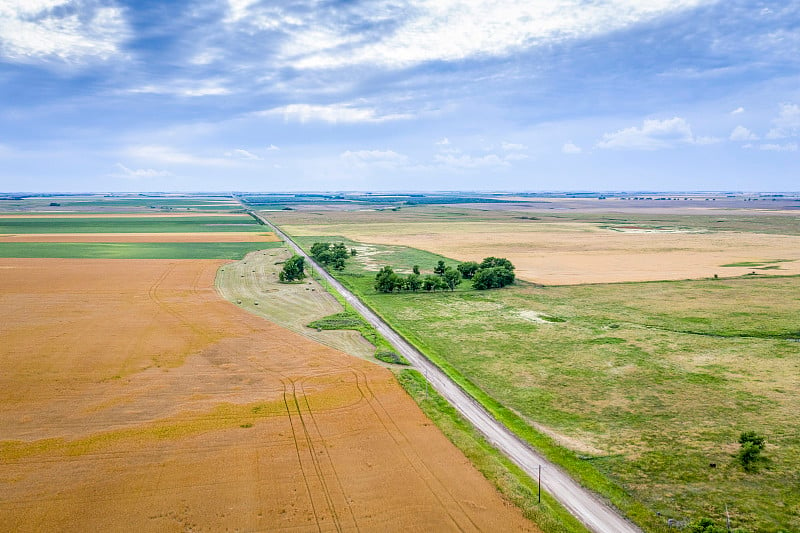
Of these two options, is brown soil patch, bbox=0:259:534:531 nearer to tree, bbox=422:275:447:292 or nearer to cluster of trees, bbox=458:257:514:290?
tree, bbox=422:275:447:292

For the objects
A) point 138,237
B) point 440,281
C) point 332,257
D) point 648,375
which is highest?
point 138,237

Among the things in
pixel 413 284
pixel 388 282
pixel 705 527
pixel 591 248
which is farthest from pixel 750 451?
pixel 591 248

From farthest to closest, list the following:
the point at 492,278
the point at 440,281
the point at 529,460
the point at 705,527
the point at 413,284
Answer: the point at 440,281 → the point at 492,278 → the point at 413,284 → the point at 529,460 → the point at 705,527

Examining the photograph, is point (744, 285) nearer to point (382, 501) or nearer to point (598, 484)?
point (598, 484)

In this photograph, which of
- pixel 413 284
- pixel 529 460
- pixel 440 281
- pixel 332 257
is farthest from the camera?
pixel 332 257

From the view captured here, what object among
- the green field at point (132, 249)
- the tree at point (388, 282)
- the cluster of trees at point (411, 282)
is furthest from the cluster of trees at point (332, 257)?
the tree at point (388, 282)

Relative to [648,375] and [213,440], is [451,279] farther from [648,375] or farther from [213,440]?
[213,440]

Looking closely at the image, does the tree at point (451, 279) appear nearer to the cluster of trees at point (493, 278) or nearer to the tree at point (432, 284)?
the tree at point (432, 284)
